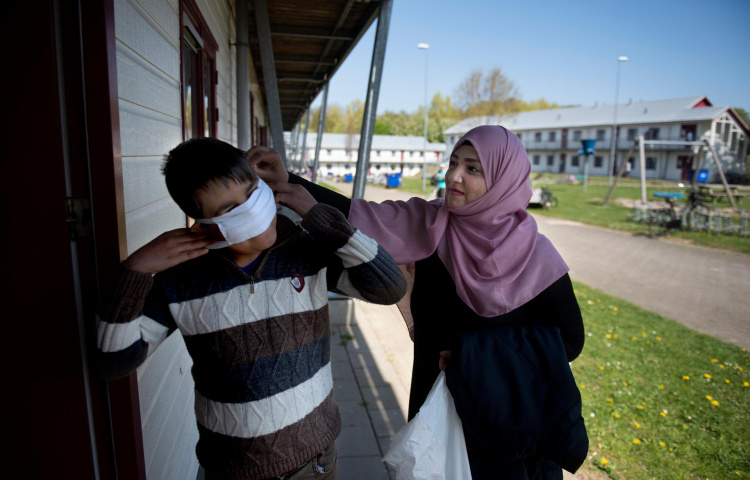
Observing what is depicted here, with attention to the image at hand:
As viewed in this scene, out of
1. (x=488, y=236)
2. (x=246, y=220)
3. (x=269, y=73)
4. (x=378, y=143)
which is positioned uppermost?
(x=378, y=143)

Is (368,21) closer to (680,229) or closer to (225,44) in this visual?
(225,44)

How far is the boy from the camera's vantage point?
1.25m

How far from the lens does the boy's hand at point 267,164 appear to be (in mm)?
1608

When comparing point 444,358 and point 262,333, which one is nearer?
point 262,333

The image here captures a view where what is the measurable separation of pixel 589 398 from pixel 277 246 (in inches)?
155

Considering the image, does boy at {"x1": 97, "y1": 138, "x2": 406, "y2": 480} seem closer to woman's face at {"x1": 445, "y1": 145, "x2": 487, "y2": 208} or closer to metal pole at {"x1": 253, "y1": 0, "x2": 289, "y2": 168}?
woman's face at {"x1": 445, "y1": 145, "x2": 487, "y2": 208}

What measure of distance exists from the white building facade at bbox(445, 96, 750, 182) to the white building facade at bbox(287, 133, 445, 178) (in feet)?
51.7

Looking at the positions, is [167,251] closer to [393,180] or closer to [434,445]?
[434,445]

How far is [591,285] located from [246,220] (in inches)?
339

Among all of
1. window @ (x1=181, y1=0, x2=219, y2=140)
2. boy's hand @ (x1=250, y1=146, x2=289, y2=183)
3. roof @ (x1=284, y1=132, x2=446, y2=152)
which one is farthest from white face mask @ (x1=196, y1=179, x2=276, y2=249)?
roof @ (x1=284, y1=132, x2=446, y2=152)

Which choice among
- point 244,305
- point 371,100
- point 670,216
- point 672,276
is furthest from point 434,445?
point 670,216

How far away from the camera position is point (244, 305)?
4.58 feet

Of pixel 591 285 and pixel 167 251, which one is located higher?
pixel 167 251

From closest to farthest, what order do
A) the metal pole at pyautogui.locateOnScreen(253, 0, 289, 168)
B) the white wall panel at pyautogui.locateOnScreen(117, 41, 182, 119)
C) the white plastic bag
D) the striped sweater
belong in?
the striped sweater, the white wall panel at pyautogui.locateOnScreen(117, 41, 182, 119), the white plastic bag, the metal pole at pyautogui.locateOnScreen(253, 0, 289, 168)
